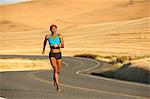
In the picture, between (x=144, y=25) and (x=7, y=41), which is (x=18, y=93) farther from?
(x=7, y=41)

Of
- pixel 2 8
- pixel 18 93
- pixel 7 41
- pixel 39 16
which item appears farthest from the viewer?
pixel 2 8

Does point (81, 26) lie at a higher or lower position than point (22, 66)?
higher

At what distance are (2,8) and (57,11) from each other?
60.8ft

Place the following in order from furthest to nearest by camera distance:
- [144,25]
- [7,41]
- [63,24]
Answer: [63,24]
[7,41]
[144,25]

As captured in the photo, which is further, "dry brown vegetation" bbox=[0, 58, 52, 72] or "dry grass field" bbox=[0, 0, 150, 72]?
"dry grass field" bbox=[0, 0, 150, 72]

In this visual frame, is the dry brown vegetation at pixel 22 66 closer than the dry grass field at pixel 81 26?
Yes

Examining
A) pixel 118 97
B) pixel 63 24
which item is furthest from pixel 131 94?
pixel 63 24

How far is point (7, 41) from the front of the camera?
104m

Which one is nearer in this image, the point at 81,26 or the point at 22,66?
the point at 22,66

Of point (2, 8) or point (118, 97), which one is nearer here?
point (118, 97)

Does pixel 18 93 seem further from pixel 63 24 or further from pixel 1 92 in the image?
pixel 63 24

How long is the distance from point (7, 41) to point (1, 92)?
293 feet

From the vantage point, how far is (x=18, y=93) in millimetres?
15172

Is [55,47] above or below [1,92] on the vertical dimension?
above
